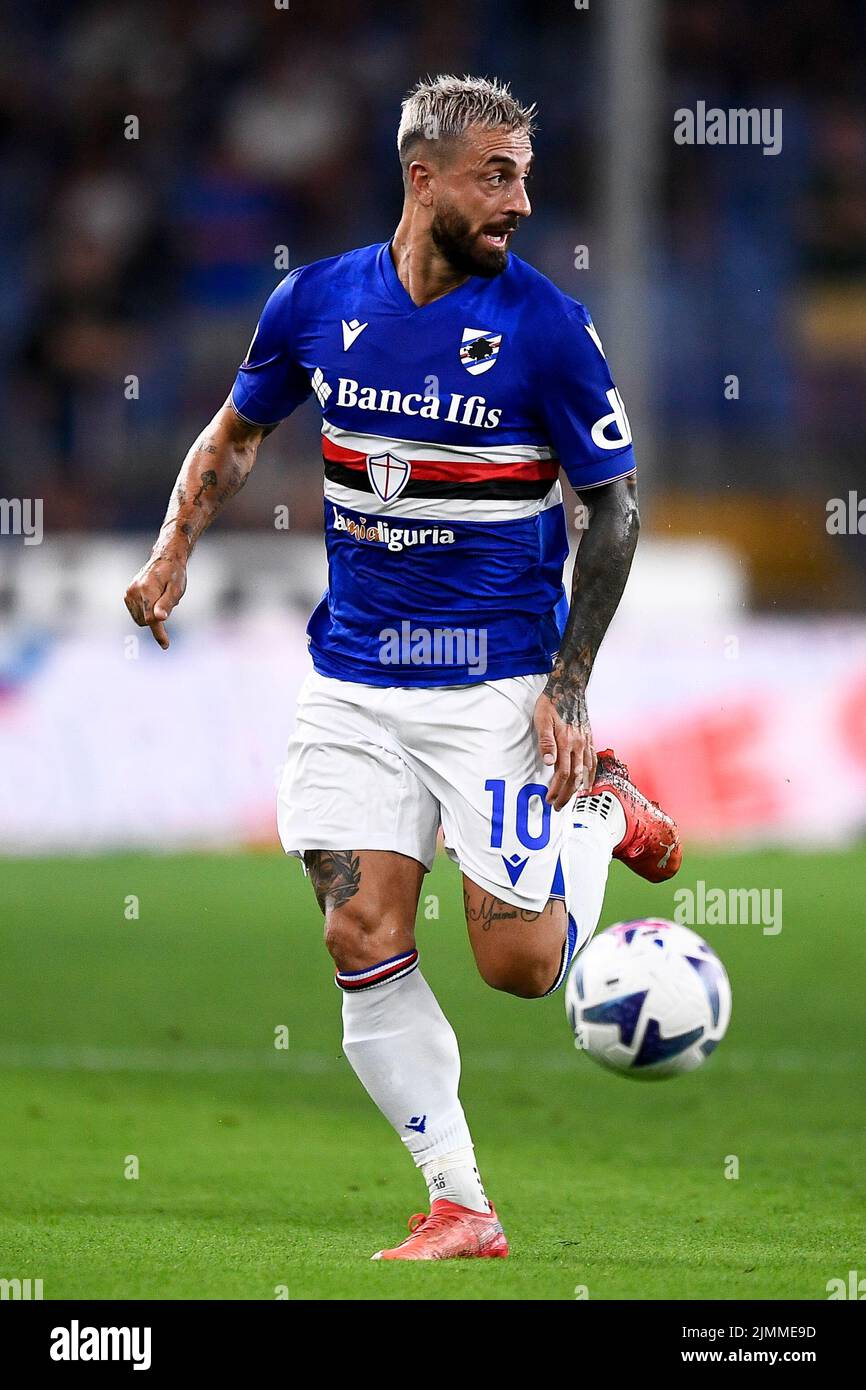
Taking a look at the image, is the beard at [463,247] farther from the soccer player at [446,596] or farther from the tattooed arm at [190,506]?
the tattooed arm at [190,506]

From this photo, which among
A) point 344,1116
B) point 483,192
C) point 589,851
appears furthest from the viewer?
point 344,1116

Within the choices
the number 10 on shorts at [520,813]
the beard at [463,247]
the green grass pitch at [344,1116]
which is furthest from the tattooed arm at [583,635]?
the green grass pitch at [344,1116]

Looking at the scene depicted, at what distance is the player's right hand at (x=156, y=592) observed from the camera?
4793mm

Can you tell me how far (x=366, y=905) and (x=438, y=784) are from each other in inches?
12.7

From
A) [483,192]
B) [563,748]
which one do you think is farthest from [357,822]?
[483,192]

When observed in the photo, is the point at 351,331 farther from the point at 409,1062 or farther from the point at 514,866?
the point at 409,1062

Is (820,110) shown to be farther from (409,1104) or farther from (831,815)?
(409,1104)

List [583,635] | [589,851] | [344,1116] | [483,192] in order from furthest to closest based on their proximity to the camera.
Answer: [344,1116] → [589,851] → [583,635] → [483,192]

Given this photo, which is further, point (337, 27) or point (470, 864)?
point (337, 27)

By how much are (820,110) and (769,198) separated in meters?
1.67

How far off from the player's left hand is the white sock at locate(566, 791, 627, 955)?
389 mm

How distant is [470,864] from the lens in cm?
480

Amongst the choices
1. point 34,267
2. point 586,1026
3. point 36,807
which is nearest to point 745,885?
point 36,807

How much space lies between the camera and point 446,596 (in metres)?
4.82
